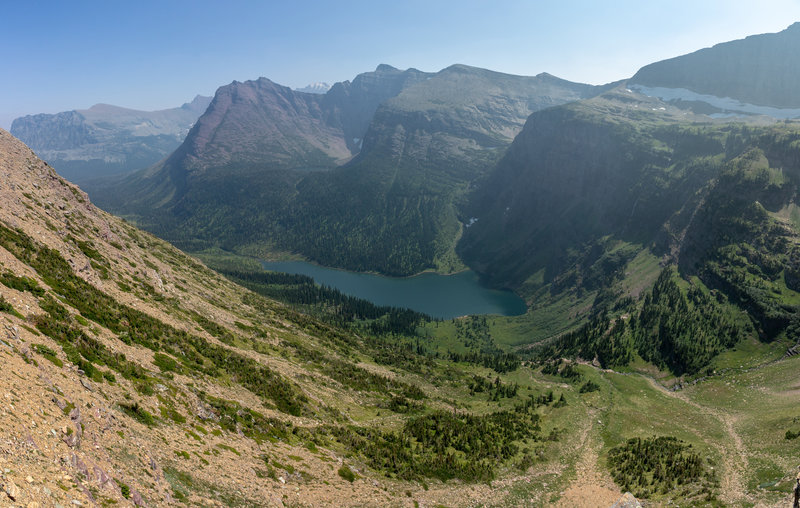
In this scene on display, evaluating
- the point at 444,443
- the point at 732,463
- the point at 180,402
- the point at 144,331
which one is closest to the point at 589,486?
the point at 732,463

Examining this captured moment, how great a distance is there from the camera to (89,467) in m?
22.2

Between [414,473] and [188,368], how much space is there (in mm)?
31443

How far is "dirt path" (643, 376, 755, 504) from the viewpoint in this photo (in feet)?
150

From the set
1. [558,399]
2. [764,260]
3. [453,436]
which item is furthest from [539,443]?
[764,260]

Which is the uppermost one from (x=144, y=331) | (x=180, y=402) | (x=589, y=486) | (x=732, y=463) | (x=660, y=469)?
(x=144, y=331)

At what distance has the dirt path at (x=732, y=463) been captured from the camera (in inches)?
1796

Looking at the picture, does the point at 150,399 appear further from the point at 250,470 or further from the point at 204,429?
the point at 250,470

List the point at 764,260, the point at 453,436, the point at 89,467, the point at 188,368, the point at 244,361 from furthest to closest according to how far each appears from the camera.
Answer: the point at 764,260, the point at 453,436, the point at 244,361, the point at 188,368, the point at 89,467

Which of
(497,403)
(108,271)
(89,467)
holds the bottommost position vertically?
(497,403)

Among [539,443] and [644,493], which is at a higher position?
[644,493]

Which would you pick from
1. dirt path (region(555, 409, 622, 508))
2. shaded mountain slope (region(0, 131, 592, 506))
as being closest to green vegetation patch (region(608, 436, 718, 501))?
dirt path (region(555, 409, 622, 508))

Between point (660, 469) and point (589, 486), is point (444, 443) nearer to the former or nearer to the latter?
point (589, 486)

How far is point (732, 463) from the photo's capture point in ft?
180

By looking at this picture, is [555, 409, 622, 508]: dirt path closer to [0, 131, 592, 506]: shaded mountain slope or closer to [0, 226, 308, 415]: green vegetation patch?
[0, 131, 592, 506]: shaded mountain slope
